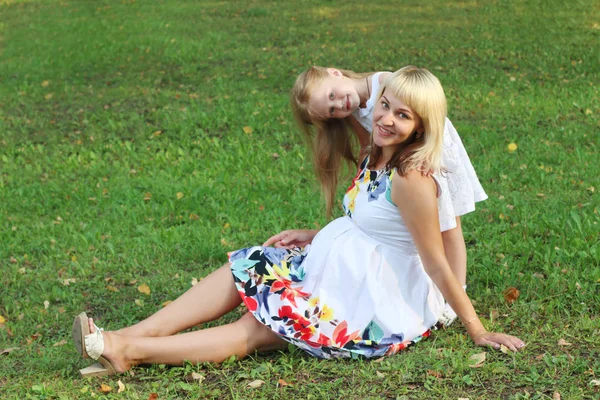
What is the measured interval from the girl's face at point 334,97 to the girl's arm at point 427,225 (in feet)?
1.83

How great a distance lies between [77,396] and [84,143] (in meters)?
5.19

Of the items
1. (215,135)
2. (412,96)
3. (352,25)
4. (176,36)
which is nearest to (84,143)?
(215,135)

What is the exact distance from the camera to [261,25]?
13.6m

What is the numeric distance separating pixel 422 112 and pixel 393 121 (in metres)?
0.13

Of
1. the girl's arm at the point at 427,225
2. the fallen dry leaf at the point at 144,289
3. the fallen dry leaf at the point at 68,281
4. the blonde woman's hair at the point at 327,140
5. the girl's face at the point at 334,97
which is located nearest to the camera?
the girl's arm at the point at 427,225

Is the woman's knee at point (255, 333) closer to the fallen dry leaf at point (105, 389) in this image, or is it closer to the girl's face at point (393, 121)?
the fallen dry leaf at point (105, 389)

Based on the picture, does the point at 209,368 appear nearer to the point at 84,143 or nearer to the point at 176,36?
the point at 84,143

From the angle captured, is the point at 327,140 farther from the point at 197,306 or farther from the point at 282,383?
the point at 282,383

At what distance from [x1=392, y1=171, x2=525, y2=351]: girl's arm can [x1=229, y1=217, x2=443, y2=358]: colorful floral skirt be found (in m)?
0.18

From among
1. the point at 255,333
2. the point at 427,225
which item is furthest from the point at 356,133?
the point at 255,333

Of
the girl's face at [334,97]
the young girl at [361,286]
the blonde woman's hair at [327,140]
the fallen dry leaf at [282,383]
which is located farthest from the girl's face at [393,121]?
the fallen dry leaf at [282,383]

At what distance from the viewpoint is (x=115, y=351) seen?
3.55 metres

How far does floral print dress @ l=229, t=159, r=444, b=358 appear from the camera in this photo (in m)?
3.61

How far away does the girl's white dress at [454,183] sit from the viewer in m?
3.64
